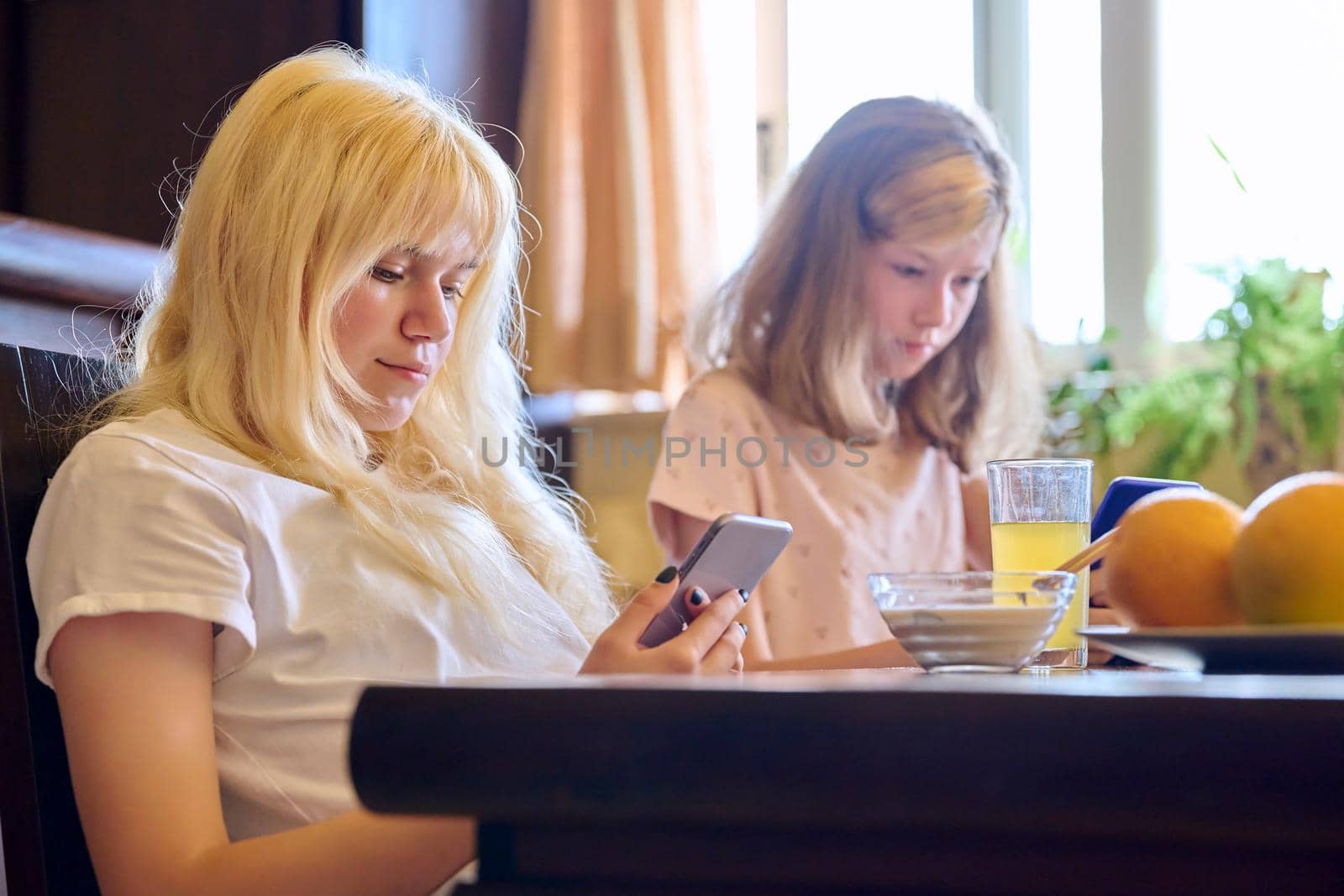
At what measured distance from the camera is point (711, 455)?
176 centimetres

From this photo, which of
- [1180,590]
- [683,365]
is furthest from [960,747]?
[683,365]

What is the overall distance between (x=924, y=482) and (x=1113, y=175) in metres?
1.08

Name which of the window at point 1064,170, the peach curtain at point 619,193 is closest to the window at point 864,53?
the window at point 1064,170

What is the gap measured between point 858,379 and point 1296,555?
1.25 metres

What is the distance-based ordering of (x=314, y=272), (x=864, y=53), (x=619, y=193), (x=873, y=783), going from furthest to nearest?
(x=864, y=53) < (x=619, y=193) < (x=314, y=272) < (x=873, y=783)

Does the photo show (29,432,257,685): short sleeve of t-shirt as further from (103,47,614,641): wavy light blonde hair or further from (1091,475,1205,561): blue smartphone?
(1091,475,1205,561): blue smartphone

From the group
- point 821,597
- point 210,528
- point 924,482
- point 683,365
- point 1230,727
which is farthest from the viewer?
point 683,365

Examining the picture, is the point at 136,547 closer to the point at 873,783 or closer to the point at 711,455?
the point at 873,783

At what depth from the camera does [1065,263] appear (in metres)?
2.74

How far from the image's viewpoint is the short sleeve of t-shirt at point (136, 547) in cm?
80

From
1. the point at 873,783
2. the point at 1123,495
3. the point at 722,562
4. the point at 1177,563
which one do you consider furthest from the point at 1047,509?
the point at 873,783

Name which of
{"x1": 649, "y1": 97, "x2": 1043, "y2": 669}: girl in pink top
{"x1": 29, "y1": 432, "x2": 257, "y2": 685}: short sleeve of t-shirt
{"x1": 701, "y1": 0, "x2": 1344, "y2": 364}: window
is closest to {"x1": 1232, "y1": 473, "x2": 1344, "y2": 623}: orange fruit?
{"x1": 29, "y1": 432, "x2": 257, "y2": 685}: short sleeve of t-shirt

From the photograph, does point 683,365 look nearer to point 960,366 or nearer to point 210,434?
point 960,366

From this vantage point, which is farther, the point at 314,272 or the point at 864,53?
the point at 864,53
